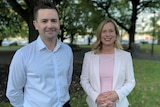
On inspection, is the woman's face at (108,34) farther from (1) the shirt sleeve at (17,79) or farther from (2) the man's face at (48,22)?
(1) the shirt sleeve at (17,79)

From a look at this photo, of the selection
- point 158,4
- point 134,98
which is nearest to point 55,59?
point 134,98

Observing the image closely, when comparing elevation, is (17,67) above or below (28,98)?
above

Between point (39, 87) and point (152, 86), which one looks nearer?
point (39, 87)

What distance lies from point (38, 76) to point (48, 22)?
0.51m

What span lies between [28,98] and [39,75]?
0.28 metres

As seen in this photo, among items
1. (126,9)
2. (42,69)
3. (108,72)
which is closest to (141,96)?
(108,72)

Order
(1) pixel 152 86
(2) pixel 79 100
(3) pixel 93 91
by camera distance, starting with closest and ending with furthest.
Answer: (3) pixel 93 91 < (2) pixel 79 100 < (1) pixel 152 86

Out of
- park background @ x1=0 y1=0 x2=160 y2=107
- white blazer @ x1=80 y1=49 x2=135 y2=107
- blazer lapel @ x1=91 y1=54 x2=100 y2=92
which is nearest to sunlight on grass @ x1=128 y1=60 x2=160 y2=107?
park background @ x1=0 y1=0 x2=160 y2=107

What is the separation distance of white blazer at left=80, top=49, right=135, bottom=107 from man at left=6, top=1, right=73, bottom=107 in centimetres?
72

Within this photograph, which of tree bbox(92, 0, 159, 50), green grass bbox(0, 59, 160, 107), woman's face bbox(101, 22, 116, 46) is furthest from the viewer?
tree bbox(92, 0, 159, 50)

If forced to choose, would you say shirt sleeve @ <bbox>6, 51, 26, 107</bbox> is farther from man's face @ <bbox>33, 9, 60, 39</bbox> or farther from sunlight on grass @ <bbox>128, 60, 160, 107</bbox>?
sunlight on grass @ <bbox>128, 60, 160, 107</bbox>

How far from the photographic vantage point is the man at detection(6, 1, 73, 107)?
2.57 metres

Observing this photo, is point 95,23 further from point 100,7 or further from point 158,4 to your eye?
point 158,4

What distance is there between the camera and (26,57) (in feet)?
8.46
